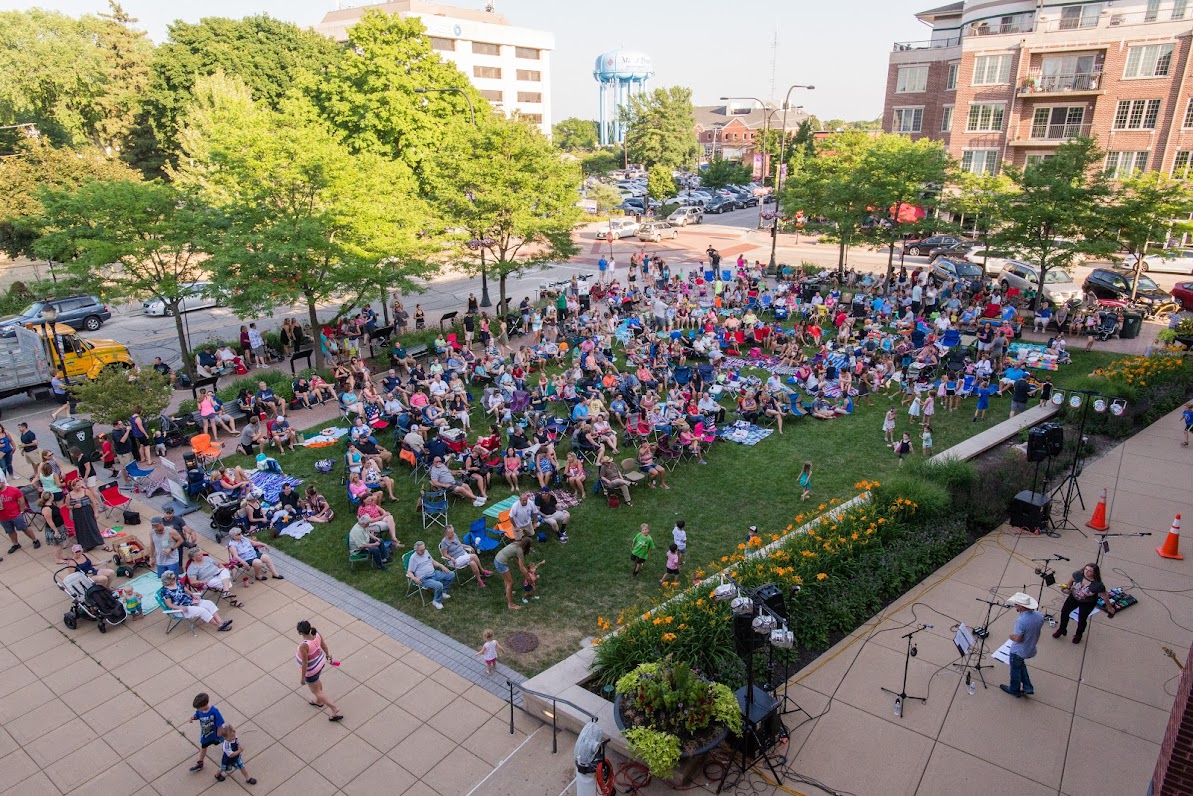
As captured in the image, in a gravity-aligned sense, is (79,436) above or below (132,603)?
above

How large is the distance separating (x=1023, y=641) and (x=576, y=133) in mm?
140017

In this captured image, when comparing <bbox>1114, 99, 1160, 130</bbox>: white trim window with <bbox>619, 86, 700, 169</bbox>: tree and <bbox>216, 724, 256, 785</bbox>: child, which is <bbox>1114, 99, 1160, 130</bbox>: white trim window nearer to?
<bbox>619, 86, 700, 169</bbox>: tree

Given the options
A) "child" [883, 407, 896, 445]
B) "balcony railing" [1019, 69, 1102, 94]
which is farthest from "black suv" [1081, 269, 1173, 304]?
"balcony railing" [1019, 69, 1102, 94]

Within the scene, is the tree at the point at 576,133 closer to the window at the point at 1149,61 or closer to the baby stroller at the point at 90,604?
the window at the point at 1149,61

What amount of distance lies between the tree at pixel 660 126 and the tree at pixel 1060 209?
190 feet

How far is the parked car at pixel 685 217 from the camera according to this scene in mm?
56812

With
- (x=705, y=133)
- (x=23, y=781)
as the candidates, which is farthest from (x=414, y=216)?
(x=705, y=133)

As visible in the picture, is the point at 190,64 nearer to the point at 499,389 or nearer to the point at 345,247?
the point at 345,247

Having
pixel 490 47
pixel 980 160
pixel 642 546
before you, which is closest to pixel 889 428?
pixel 642 546

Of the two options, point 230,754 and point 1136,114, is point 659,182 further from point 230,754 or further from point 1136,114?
point 230,754

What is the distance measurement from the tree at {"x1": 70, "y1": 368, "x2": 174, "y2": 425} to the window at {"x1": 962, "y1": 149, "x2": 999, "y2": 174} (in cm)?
4757

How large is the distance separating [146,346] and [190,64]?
29635 millimetres

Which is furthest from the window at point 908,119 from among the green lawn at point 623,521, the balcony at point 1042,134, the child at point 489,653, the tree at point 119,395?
the child at point 489,653

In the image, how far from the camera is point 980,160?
157ft
